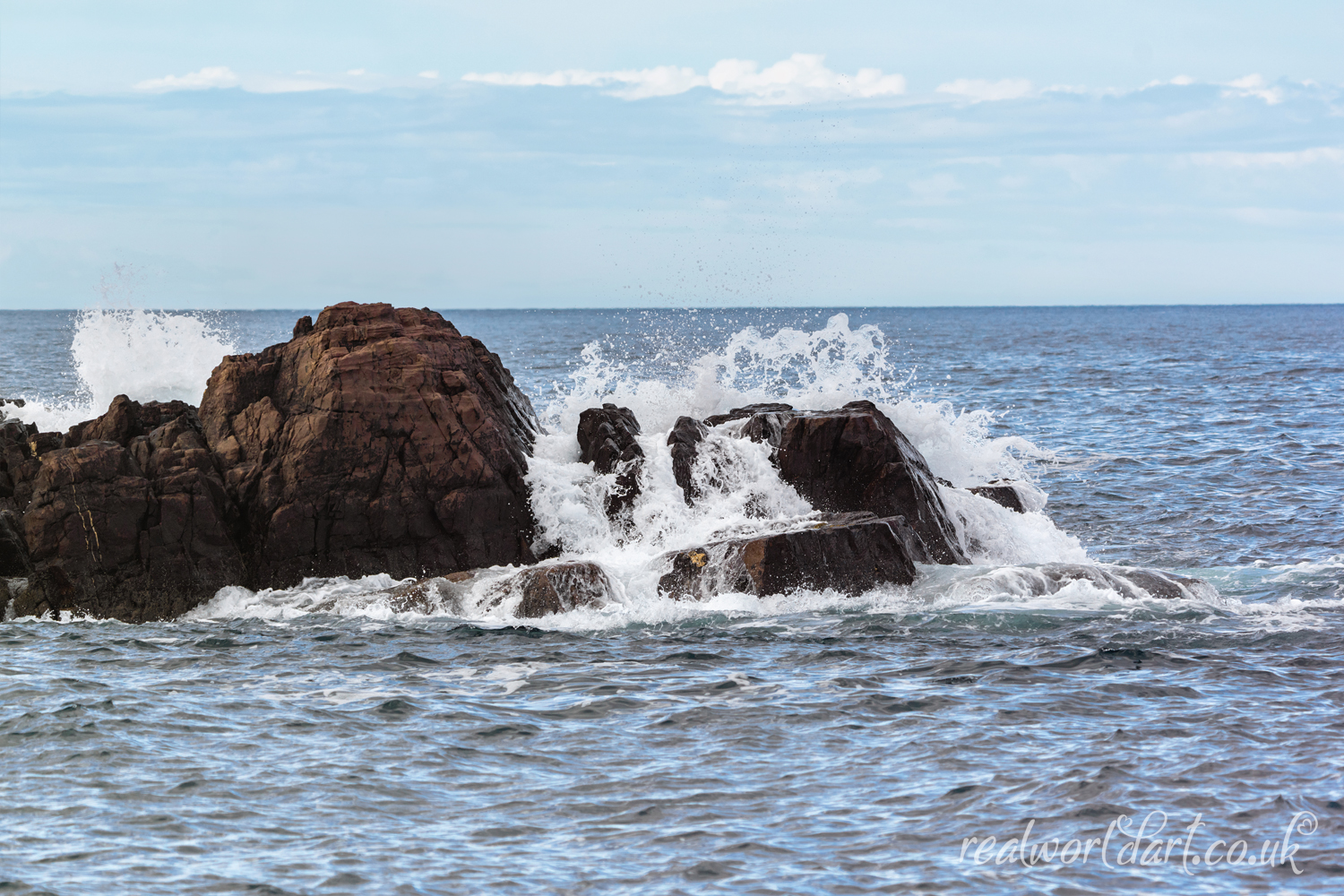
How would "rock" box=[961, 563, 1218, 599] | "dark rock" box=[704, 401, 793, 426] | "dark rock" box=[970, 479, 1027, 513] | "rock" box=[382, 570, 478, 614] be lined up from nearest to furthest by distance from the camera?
"rock" box=[382, 570, 478, 614], "rock" box=[961, 563, 1218, 599], "dark rock" box=[704, 401, 793, 426], "dark rock" box=[970, 479, 1027, 513]

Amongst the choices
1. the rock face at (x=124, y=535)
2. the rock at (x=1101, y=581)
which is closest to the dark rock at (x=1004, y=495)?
the rock at (x=1101, y=581)

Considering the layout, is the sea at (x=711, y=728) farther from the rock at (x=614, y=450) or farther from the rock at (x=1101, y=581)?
the rock at (x=614, y=450)

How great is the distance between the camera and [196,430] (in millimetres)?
13906

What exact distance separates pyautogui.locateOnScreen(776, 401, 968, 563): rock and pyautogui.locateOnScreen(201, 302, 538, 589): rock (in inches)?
139

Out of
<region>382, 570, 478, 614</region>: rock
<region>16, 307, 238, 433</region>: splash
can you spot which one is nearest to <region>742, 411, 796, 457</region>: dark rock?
<region>382, 570, 478, 614</region>: rock

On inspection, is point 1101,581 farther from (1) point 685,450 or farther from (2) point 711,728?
(2) point 711,728

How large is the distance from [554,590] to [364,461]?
9.59ft

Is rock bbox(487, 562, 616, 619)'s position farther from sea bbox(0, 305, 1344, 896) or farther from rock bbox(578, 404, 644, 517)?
rock bbox(578, 404, 644, 517)

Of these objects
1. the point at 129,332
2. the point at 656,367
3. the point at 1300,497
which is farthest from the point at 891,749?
the point at 656,367

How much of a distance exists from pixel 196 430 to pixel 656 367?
102 feet

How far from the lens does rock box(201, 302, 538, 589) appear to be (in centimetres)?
1299

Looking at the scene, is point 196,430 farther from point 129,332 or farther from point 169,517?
point 129,332

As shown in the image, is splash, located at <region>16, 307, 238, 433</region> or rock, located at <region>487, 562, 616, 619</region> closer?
rock, located at <region>487, 562, 616, 619</region>

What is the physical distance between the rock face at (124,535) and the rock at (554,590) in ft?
10.5
